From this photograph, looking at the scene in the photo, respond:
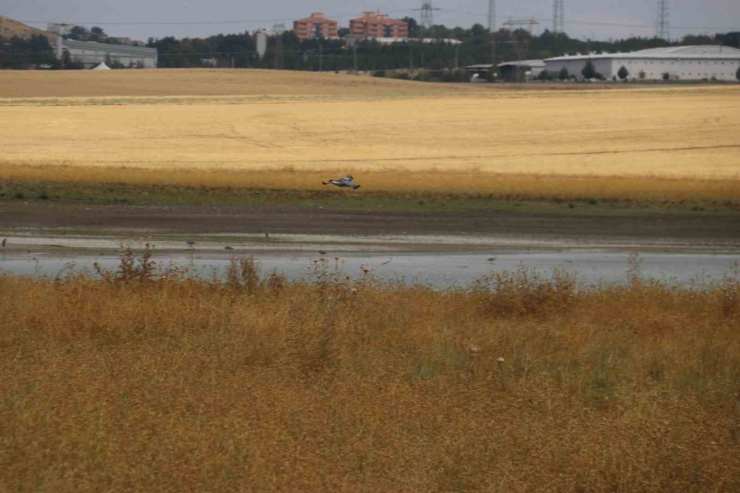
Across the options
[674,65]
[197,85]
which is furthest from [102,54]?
[674,65]

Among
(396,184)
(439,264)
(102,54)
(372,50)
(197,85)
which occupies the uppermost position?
(372,50)

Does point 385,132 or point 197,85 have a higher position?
point 197,85

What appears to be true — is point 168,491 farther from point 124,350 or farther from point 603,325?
point 603,325

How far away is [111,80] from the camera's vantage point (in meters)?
88.8

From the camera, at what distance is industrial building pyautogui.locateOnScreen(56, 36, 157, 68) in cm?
13525

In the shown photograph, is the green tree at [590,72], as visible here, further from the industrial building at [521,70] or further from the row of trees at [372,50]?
the row of trees at [372,50]

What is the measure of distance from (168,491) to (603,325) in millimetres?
6120

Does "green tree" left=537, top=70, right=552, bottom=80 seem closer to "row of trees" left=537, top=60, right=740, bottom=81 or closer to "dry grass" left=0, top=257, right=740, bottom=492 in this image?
"row of trees" left=537, top=60, right=740, bottom=81

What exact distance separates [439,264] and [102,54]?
135 m

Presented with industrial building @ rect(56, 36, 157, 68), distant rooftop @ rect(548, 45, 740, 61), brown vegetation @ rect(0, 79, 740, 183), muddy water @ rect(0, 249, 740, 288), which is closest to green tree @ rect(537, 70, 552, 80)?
distant rooftop @ rect(548, 45, 740, 61)

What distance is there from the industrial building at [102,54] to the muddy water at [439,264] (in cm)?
12462

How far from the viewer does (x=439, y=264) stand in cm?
1523

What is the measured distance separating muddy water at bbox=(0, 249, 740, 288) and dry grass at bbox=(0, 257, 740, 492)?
314cm

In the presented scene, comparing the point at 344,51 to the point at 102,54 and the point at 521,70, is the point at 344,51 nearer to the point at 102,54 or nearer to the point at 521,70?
the point at 102,54
